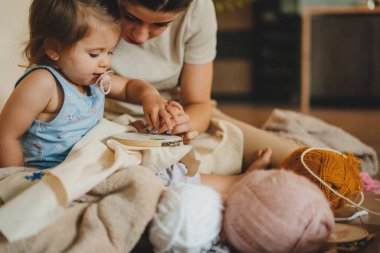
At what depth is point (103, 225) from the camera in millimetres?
849

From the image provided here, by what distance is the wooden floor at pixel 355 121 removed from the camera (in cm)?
116

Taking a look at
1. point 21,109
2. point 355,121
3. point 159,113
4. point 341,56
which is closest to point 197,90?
point 159,113

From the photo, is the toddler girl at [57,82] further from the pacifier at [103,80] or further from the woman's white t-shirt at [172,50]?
the woman's white t-shirt at [172,50]

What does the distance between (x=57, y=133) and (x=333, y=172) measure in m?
0.60

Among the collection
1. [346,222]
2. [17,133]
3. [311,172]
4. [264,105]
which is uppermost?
[17,133]

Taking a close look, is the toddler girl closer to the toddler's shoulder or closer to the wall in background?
the toddler's shoulder

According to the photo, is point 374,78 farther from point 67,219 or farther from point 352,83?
point 67,219

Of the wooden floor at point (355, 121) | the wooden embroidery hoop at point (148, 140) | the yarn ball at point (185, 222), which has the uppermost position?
the wooden embroidery hoop at point (148, 140)

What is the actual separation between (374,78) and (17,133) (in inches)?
121

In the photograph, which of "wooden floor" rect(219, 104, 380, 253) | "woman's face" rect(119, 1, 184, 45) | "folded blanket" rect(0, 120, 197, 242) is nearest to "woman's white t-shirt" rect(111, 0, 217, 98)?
"woman's face" rect(119, 1, 184, 45)

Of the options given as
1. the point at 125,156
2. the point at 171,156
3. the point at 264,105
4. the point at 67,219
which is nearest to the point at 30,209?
the point at 67,219

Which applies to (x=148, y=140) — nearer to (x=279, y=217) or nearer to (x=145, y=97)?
(x=145, y=97)

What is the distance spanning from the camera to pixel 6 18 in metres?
1.40

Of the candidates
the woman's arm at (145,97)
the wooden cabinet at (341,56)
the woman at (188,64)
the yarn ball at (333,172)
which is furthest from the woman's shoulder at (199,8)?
the wooden cabinet at (341,56)
